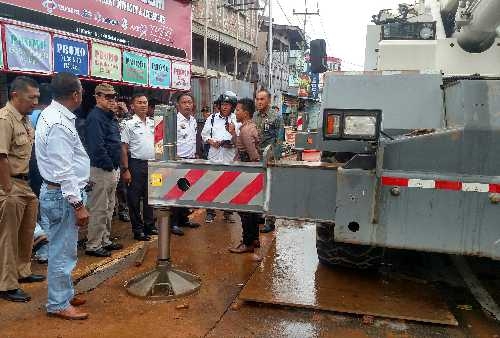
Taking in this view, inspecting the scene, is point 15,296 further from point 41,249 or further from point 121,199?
point 121,199

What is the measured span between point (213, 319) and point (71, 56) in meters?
6.90

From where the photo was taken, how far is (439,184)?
115 inches

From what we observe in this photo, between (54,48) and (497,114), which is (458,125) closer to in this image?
(497,114)

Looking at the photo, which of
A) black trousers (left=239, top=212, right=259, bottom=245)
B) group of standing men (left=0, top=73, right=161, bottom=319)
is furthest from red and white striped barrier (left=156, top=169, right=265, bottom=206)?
black trousers (left=239, top=212, right=259, bottom=245)

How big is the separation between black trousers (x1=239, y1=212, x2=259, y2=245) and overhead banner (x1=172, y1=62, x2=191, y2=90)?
796 centimetres

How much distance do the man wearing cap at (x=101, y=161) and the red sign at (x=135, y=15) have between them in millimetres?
4592

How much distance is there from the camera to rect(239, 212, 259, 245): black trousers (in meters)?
5.00

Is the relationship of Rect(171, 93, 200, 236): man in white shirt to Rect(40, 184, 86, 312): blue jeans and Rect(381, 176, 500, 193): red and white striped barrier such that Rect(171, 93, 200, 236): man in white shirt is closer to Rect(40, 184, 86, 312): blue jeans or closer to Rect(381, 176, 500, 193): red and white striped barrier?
Rect(40, 184, 86, 312): blue jeans

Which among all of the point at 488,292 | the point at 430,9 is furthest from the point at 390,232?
the point at 430,9

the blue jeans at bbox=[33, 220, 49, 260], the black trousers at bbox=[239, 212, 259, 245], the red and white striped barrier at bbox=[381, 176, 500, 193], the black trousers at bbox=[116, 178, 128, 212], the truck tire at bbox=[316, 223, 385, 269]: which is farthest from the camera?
the black trousers at bbox=[116, 178, 128, 212]

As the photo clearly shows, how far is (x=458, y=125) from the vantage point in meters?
3.09

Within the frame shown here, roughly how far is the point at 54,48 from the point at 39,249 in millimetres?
4887

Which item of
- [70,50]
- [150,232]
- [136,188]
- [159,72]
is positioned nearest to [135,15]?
[159,72]

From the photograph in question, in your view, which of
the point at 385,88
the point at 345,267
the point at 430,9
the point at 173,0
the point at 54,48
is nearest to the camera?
the point at 385,88
